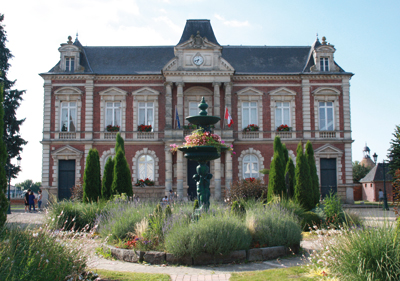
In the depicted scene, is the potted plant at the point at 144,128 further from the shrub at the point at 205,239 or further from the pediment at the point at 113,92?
the shrub at the point at 205,239

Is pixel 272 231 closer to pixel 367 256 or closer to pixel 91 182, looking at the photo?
pixel 367 256

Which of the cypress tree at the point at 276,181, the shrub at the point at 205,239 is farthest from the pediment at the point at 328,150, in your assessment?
the shrub at the point at 205,239

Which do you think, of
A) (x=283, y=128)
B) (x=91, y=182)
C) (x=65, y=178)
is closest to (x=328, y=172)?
(x=283, y=128)

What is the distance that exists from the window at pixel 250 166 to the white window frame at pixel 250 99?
210 centimetres

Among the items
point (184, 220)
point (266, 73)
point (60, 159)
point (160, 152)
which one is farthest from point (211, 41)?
point (184, 220)

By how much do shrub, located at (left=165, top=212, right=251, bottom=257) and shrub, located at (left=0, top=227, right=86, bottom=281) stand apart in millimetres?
2479

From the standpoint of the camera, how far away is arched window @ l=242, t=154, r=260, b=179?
27062 millimetres

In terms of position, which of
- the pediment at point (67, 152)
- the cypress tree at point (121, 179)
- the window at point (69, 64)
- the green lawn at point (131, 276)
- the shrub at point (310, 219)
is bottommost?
the green lawn at point (131, 276)

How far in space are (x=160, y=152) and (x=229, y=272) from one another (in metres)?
19.6

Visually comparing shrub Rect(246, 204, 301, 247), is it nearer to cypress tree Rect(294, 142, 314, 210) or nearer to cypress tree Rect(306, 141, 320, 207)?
cypress tree Rect(294, 142, 314, 210)

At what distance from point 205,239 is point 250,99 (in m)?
20.1

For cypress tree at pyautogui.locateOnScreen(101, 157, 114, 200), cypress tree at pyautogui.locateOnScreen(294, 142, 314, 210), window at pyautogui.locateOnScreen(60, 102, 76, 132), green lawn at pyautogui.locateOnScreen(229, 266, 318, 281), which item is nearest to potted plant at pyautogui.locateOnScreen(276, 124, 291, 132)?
cypress tree at pyautogui.locateOnScreen(294, 142, 314, 210)

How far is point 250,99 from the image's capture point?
90.4 ft

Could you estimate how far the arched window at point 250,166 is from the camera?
27062mm
